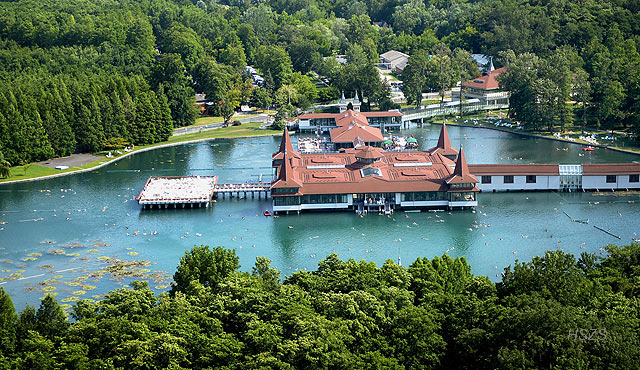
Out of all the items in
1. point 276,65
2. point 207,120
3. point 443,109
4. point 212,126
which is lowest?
point 212,126

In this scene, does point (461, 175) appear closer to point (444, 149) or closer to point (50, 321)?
point (444, 149)

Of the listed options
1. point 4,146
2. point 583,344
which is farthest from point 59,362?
point 4,146

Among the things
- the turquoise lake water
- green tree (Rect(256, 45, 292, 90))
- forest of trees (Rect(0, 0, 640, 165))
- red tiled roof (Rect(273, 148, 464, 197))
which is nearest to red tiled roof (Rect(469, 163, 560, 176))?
the turquoise lake water

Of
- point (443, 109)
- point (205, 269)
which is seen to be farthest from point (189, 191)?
point (443, 109)

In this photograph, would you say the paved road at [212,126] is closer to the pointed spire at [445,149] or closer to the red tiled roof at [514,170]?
the pointed spire at [445,149]

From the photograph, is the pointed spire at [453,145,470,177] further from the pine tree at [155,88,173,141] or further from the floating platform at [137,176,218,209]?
the pine tree at [155,88,173,141]

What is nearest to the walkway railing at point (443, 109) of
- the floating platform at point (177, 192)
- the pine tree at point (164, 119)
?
the pine tree at point (164, 119)
